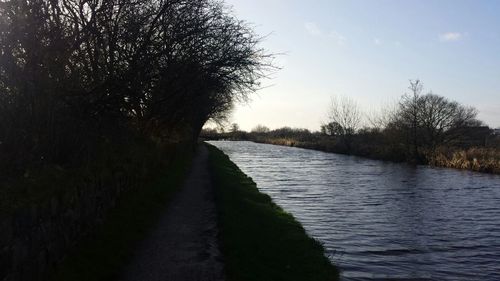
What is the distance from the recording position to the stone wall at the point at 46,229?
5.50 meters

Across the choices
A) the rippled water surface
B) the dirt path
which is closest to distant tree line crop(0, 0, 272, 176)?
the dirt path

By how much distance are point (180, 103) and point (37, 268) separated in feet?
54.8

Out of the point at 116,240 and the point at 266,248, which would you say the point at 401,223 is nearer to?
the point at 266,248

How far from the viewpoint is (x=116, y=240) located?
32.0 feet

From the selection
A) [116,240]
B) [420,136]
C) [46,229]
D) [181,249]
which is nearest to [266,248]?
[181,249]

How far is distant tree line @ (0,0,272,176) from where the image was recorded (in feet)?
27.6

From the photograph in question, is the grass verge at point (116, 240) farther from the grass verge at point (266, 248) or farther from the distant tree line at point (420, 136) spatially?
the distant tree line at point (420, 136)

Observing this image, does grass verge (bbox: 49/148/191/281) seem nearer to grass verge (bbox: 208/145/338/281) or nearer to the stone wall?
the stone wall

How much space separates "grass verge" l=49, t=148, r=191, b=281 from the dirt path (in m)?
0.24

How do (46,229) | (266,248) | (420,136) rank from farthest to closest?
(420,136) → (266,248) → (46,229)

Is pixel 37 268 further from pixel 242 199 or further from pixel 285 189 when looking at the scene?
pixel 285 189

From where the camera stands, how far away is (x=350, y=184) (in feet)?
92.8

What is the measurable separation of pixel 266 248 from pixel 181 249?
5.61 feet

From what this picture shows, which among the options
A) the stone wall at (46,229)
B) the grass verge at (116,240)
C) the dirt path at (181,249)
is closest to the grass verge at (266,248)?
the dirt path at (181,249)
